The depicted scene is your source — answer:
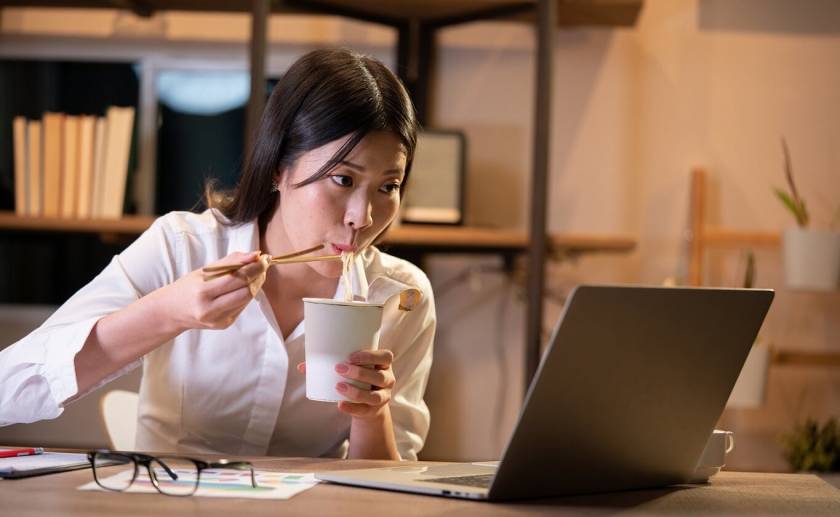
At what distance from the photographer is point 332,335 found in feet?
3.95

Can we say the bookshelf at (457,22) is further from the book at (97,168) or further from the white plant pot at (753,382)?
the white plant pot at (753,382)

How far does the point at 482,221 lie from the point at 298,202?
Result: 193cm

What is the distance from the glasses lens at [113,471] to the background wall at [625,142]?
2156 millimetres

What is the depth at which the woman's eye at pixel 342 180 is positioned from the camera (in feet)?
4.62

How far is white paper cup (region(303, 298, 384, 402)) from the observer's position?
1189mm

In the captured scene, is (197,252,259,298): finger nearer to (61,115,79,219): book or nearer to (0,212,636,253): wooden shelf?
(0,212,636,253): wooden shelf

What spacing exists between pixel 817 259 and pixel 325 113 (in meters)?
2.09

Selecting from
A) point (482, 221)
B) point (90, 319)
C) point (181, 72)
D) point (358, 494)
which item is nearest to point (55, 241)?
point (181, 72)

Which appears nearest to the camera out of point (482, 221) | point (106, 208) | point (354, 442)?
point (354, 442)

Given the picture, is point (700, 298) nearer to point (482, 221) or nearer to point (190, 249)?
point (190, 249)

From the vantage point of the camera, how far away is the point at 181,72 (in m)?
A: 3.36

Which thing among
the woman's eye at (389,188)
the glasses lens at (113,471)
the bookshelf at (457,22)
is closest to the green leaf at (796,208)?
the bookshelf at (457,22)

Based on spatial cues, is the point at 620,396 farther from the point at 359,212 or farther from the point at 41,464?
the point at 41,464

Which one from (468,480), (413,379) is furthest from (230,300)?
(413,379)
